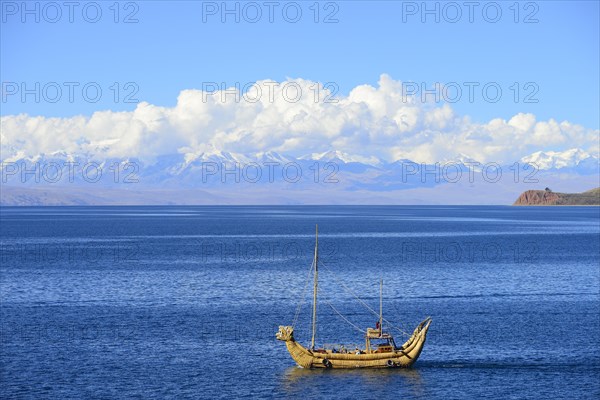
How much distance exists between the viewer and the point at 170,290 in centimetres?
11556

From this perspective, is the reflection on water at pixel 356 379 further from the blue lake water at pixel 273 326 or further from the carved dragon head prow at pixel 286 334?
the carved dragon head prow at pixel 286 334

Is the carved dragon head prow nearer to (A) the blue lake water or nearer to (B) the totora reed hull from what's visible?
(B) the totora reed hull

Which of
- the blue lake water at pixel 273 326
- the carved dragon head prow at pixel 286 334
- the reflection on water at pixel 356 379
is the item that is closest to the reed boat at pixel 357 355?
the carved dragon head prow at pixel 286 334

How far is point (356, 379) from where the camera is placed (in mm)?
69438

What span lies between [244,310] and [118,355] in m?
24.4

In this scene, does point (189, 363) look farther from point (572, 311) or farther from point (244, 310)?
point (572, 311)

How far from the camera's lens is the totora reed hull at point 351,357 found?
237ft

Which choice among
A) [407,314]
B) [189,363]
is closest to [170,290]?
[407,314]

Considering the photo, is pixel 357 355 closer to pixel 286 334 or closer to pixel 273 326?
pixel 286 334

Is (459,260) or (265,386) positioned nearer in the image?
(265,386)

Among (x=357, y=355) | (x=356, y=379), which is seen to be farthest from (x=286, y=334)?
(x=356, y=379)

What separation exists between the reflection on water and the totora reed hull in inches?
16.0

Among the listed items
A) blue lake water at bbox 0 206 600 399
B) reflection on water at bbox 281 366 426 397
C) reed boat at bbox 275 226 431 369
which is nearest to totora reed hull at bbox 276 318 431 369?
reed boat at bbox 275 226 431 369

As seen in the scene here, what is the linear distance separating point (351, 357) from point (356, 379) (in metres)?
3.22
